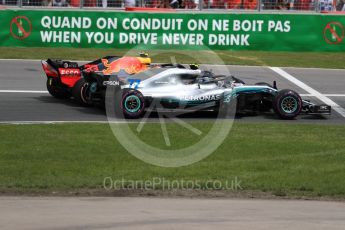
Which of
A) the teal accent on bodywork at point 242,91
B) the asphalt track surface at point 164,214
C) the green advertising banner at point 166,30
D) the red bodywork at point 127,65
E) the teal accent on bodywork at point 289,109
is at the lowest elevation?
the asphalt track surface at point 164,214

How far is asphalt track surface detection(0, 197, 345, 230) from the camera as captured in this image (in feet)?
29.9

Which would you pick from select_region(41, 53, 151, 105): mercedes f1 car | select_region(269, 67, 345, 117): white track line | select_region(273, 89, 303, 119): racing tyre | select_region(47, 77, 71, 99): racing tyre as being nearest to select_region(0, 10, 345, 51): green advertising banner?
select_region(269, 67, 345, 117): white track line

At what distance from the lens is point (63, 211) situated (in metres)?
9.75

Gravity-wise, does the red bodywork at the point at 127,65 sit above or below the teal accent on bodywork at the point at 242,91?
above

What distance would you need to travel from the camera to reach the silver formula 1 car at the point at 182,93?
56.2ft

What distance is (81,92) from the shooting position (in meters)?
18.2

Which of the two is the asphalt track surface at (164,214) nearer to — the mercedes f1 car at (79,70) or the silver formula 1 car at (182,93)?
the silver formula 1 car at (182,93)

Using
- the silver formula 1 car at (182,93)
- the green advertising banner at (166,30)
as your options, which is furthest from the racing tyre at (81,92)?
the green advertising banner at (166,30)

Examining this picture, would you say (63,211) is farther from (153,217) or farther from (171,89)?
(171,89)

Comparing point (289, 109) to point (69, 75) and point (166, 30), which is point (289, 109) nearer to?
point (69, 75)

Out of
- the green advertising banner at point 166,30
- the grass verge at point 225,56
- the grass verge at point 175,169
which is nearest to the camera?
the grass verge at point 175,169

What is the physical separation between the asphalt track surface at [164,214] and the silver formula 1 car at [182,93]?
21.2ft

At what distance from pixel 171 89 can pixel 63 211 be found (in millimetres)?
7873

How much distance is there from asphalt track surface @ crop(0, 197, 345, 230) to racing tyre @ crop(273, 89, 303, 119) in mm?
6765
